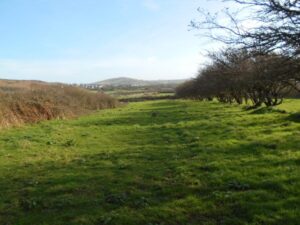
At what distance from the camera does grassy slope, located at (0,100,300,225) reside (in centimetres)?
880

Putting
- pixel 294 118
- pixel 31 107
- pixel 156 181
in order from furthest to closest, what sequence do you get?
1. pixel 31 107
2. pixel 294 118
3. pixel 156 181

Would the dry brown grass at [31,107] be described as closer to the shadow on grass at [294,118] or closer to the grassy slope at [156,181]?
the grassy slope at [156,181]

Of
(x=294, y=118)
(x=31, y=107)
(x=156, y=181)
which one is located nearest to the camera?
(x=156, y=181)

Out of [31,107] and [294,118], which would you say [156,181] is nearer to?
[294,118]

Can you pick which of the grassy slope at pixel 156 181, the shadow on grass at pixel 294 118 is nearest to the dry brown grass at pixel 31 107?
the grassy slope at pixel 156 181

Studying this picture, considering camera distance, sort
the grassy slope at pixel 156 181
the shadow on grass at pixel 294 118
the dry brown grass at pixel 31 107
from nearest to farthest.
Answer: the grassy slope at pixel 156 181 < the shadow on grass at pixel 294 118 < the dry brown grass at pixel 31 107

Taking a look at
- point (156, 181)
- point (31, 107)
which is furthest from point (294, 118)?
point (31, 107)

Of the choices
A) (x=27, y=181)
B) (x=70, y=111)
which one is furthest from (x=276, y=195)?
(x=70, y=111)

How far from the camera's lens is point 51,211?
937cm

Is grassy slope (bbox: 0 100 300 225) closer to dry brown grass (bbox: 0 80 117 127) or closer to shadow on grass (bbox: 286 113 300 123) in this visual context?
shadow on grass (bbox: 286 113 300 123)

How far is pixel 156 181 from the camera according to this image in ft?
38.5

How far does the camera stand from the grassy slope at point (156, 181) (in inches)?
347

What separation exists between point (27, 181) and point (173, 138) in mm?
10334

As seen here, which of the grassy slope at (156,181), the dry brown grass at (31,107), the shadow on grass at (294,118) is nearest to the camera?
the grassy slope at (156,181)
